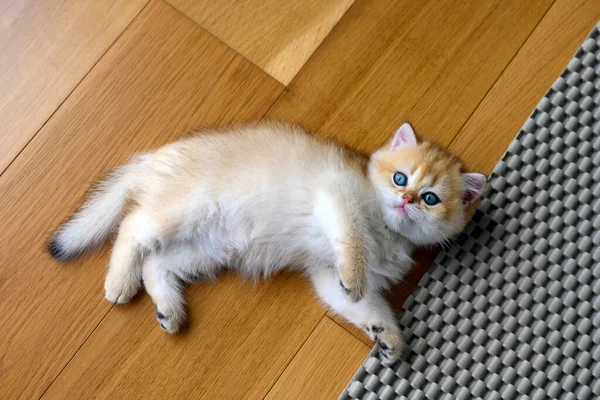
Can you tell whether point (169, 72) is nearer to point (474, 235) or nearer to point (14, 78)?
point (14, 78)

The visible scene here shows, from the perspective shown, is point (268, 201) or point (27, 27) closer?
point (268, 201)

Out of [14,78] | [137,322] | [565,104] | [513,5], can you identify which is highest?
[513,5]

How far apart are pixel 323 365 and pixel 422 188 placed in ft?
1.66

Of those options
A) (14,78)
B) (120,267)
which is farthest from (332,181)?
(14,78)

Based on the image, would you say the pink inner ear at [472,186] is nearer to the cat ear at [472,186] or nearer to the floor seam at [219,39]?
the cat ear at [472,186]

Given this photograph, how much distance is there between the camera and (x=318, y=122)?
1577 millimetres

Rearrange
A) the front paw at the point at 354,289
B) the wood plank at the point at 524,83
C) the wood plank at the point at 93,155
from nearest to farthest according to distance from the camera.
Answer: the front paw at the point at 354,289 < the wood plank at the point at 93,155 < the wood plank at the point at 524,83

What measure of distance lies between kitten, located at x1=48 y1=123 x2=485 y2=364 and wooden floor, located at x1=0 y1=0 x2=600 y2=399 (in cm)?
7

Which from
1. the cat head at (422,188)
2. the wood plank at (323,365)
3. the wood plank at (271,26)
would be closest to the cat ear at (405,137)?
the cat head at (422,188)

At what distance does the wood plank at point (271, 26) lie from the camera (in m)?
1.60

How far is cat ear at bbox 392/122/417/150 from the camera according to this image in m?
1.41

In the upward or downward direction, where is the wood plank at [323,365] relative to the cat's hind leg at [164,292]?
upward

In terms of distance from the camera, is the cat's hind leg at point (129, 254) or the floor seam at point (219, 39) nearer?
the cat's hind leg at point (129, 254)

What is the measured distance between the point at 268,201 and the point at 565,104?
83 cm
